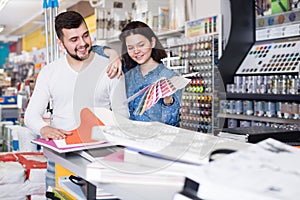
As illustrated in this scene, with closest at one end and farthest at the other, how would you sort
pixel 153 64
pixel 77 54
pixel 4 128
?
1. pixel 153 64
2. pixel 77 54
3. pixel 4 128

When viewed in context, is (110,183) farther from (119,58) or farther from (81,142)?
(119,58)

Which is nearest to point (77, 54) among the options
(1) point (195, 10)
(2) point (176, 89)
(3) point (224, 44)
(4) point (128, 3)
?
(2) point (176, 89)

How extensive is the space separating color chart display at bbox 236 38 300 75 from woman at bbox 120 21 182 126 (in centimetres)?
196

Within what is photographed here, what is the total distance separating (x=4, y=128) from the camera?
512cm

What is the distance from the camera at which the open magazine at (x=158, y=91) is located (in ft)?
4.33

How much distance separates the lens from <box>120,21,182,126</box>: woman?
142cm

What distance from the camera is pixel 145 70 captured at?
5.32 ft

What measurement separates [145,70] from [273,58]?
7.27ft

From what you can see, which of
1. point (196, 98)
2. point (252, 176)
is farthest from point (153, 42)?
point (252, 176)

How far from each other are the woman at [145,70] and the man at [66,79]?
0.48ft

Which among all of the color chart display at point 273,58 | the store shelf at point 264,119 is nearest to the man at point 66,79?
the store shelf at point 264,119

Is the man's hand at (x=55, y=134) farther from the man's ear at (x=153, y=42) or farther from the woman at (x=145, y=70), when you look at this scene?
the man's ear at (x=153, y=42)

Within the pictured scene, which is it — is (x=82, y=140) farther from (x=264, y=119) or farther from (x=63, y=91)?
(x=264, y=119)

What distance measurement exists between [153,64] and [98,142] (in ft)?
1.70
